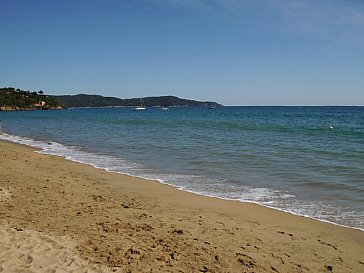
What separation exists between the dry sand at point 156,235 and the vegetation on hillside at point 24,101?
479 ft

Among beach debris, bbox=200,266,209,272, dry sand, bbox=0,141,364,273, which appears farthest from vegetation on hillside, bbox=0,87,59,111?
beach debris, bbox=200,266,209,272

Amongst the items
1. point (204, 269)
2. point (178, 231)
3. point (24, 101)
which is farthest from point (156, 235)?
point (24, 101)

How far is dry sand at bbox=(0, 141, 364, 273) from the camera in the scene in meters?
5.32

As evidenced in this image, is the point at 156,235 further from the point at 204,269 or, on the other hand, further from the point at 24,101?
the point at 24,101

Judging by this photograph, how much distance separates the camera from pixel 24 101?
15712 centimetres

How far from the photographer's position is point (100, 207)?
8211mm

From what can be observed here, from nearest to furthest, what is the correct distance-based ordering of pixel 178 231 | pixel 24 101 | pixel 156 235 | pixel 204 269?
pixel 204 269 < pixel 156 235 < pixel 178 231 < pixel 24 101

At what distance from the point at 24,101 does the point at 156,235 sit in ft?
536

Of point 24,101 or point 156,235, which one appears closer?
point 156,235

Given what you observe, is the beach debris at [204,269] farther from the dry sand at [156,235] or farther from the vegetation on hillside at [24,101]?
the vegetation on hillside at [24,101]

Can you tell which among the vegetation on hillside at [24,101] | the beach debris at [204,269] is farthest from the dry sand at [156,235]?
the vegetation on hillside at [24,101]

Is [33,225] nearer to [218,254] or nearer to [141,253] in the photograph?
[141,253]

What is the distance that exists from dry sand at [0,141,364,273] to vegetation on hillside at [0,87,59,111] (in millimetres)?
145993

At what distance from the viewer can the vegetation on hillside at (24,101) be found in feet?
483
